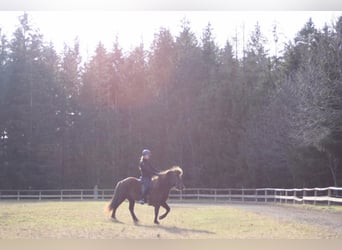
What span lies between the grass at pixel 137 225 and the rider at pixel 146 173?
9.7 inches

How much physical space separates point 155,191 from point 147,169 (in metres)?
0.35

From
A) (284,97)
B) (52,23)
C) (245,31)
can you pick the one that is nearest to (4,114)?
(52,23)

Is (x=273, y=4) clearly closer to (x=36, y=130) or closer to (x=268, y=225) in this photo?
(x=268, y=225)

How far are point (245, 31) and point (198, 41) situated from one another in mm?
925

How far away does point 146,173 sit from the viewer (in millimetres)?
9391

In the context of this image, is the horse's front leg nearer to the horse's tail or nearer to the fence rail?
the fence rail

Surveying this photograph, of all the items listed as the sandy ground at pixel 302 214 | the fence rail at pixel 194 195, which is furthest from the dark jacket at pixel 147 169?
the sandy ground at pixel 302 214

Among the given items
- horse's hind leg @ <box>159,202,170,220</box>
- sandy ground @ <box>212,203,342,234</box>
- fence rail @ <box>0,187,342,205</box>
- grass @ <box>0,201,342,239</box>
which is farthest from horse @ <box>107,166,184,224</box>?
sandy ground @ <box>212,203,342,234</box>

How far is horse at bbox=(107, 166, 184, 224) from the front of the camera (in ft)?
30.3

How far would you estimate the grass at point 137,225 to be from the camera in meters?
8.43

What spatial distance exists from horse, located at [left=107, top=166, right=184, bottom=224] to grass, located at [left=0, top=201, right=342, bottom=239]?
0.40 ft

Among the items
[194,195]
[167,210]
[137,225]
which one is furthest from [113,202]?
[194,195]

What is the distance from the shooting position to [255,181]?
1048cm

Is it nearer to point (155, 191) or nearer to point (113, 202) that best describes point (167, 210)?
point (155, 191)
